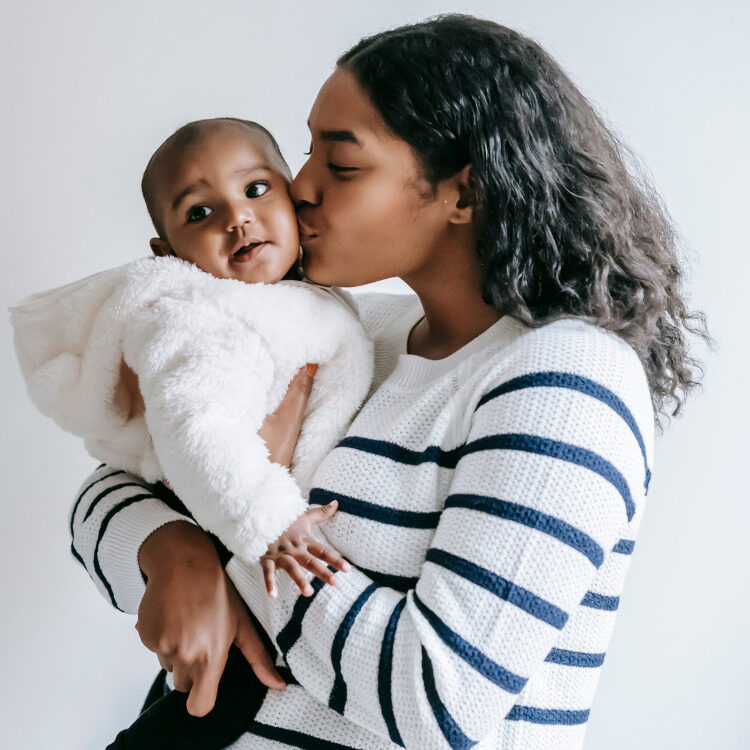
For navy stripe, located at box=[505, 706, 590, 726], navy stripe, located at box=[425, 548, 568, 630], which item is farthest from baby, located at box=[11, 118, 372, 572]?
navy stripe, located at box=[505, 706, 590, 726]

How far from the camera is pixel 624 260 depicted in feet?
3.35

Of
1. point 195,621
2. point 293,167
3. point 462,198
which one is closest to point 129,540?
point 195,621

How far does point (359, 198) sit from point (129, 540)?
21.3 inches

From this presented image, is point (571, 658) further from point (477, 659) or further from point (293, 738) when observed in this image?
point (293, 738)

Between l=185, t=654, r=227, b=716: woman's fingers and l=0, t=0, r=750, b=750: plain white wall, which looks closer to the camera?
l=185, t=654, r=227, b=716: woman's fingers

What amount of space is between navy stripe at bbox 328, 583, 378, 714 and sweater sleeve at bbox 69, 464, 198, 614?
0.31 m

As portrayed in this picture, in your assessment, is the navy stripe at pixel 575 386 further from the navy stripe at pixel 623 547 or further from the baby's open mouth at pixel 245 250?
the baby's open mouth at pixel 245 250

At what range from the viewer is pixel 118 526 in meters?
1.09

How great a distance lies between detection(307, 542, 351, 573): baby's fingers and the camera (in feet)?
2.90

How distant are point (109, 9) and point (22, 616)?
1186mm

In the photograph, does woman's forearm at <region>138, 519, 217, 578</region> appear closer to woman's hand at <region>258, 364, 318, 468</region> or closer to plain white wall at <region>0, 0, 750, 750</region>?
woman's hand at <region>258, 364, 318, 468</region>

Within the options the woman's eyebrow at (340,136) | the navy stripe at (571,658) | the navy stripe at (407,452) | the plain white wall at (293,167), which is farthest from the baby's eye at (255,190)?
the navy stripe at (571,658)

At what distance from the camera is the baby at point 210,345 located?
0.90 metres

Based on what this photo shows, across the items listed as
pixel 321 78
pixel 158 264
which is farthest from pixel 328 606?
pixel 321 78
